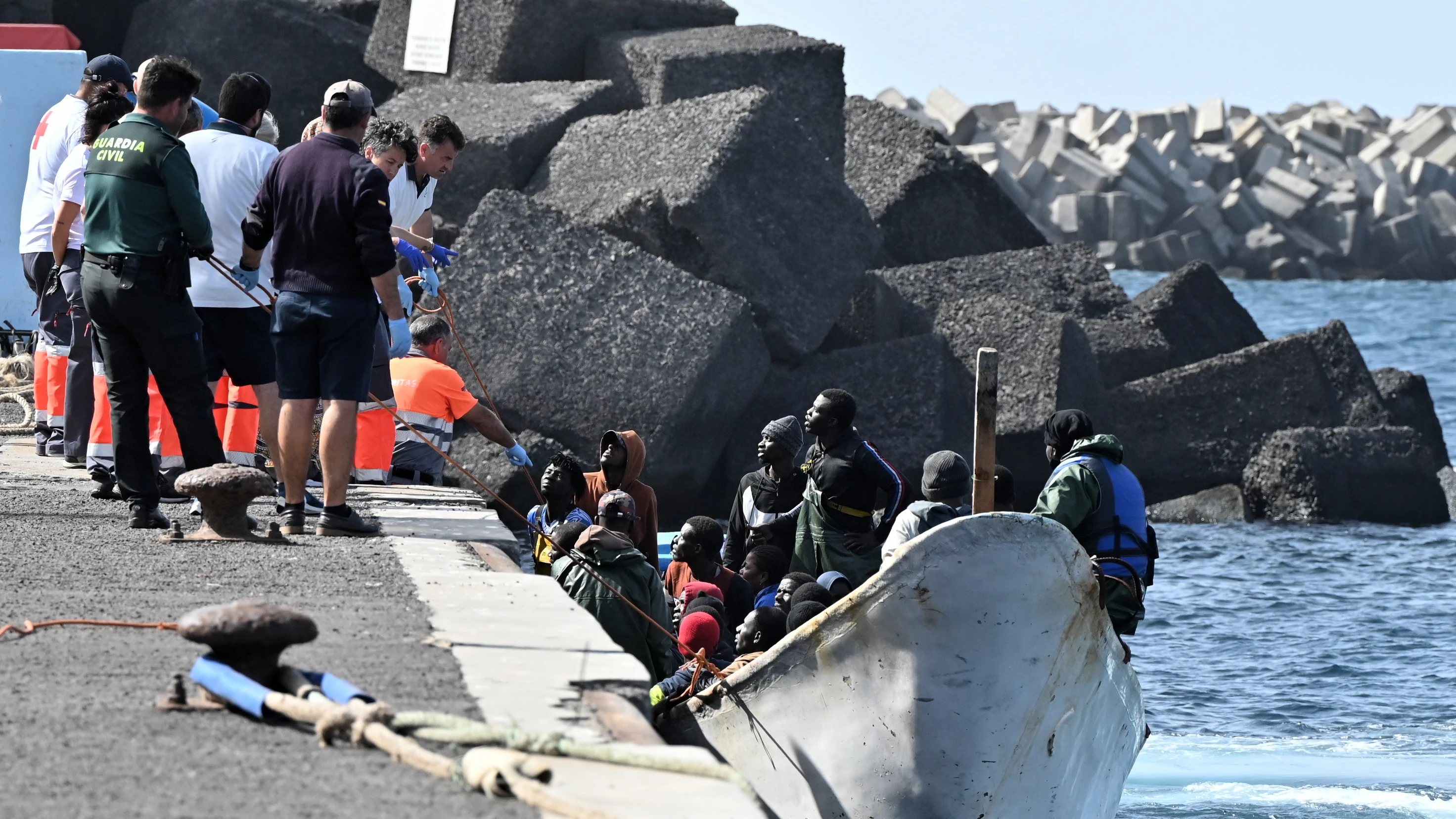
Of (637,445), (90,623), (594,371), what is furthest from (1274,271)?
(90,623)

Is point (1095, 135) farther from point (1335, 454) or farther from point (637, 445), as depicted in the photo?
point (637, 445)

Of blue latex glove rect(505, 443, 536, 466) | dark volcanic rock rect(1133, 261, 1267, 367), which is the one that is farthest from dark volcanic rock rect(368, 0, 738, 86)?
blue latex glove rect(505, 443, 536, 466)

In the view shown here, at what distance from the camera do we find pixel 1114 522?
7.45 metres

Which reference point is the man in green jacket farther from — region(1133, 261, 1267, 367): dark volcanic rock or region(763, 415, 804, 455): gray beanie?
region(1133, 261, 1267, 367): dark volcanic rock

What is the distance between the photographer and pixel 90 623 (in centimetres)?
515

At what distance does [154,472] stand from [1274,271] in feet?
204

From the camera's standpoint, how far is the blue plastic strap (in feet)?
13.8

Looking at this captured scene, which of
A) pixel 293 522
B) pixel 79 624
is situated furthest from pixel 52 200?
pixel 79 624

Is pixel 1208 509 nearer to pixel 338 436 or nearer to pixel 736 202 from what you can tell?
pixel 736 202

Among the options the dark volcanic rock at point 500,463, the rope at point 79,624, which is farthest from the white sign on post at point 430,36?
the rope at point 79,624

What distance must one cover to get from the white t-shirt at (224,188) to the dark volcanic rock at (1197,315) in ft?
43.3

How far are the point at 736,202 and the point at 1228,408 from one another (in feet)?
18.1

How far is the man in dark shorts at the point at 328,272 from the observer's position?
641cm

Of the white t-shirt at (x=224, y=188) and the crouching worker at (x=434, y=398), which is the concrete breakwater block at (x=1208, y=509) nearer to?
the crouching worker at (x=434, y=398)
